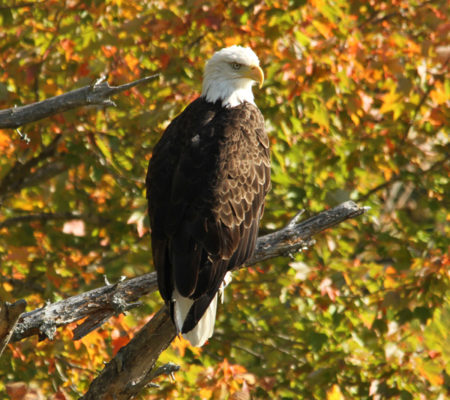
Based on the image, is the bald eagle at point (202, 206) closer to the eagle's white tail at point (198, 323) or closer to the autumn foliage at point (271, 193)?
the eagle's white tail at point (198, 323)

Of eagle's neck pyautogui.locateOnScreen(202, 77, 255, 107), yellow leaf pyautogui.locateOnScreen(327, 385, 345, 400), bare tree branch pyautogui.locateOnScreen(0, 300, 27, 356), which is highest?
eagle's neck pyautogui.locateOnScreen(202, 77, 255, 107)

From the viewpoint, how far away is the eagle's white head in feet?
16.1

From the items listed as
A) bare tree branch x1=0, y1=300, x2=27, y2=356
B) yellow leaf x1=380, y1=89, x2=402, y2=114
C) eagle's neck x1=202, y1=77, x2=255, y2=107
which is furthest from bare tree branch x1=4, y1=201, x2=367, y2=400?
yellow leaf x1=380, y1=89, x2=402, y2=114

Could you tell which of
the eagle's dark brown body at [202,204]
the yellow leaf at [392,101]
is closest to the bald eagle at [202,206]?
the eagle's dark brown body at [202,204]

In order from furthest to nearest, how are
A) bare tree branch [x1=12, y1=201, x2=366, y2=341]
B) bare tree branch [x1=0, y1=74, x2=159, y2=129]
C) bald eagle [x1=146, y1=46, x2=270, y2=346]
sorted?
1. bald eagle [x1=146, y1=46, x2=270, y2=346]
2. bare tree branch [x1=12, y1=201, x2=366, y2=341]
3. bare tree branch [x1=0, y1=74, x2=159, y2=129]

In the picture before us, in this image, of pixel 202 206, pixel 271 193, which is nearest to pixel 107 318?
pixel 202 206

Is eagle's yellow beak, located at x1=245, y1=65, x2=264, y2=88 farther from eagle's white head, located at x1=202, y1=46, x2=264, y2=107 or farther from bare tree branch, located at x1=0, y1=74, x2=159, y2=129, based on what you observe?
bare tree branch, located at x1=0, y1=74, x2=159, y2=129

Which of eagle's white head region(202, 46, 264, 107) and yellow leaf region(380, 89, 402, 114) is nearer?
eagle's white head region(202, 46, 264, 107)

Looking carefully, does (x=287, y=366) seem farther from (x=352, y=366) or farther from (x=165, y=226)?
(x=165, y=226)

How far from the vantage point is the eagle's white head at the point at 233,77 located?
490 centimetres

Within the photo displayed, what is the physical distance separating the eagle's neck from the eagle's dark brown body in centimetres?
34

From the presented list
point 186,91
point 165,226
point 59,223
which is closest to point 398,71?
point 186,91

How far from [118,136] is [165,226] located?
6.27 ft

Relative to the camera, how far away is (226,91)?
194 inches
